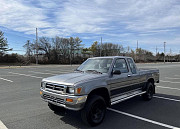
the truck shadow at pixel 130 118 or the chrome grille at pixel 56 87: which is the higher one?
the chrome grille at pixel 56 87

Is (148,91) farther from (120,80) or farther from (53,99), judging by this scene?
(53,99)

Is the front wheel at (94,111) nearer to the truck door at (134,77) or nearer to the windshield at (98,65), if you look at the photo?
the windshield at (98,65)

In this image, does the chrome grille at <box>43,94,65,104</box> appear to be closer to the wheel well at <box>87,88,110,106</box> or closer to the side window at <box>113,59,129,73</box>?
the wheel well at <box>87,88,110,106</box>

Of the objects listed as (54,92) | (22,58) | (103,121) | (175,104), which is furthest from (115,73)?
(22,58)

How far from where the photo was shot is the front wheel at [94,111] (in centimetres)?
372

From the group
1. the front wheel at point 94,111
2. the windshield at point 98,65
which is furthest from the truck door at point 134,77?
the front wheel at point 94,111

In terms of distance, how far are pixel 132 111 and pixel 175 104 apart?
2092 mm

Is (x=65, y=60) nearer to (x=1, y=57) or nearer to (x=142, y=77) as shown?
(x=1, y=57)

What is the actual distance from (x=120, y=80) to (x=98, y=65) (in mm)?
881

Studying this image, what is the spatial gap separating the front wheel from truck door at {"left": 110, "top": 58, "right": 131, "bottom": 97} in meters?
0.65

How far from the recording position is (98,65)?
5.04 meters

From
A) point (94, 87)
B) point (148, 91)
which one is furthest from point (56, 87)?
point (148, 91)

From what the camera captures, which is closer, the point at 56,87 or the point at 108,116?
the point at 56,87

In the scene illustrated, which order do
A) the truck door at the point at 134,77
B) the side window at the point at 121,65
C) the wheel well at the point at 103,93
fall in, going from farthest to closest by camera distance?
the truck door at the point at 134,77 → the side window at the point at 121,65 → the wheel well at the point at 103,93
